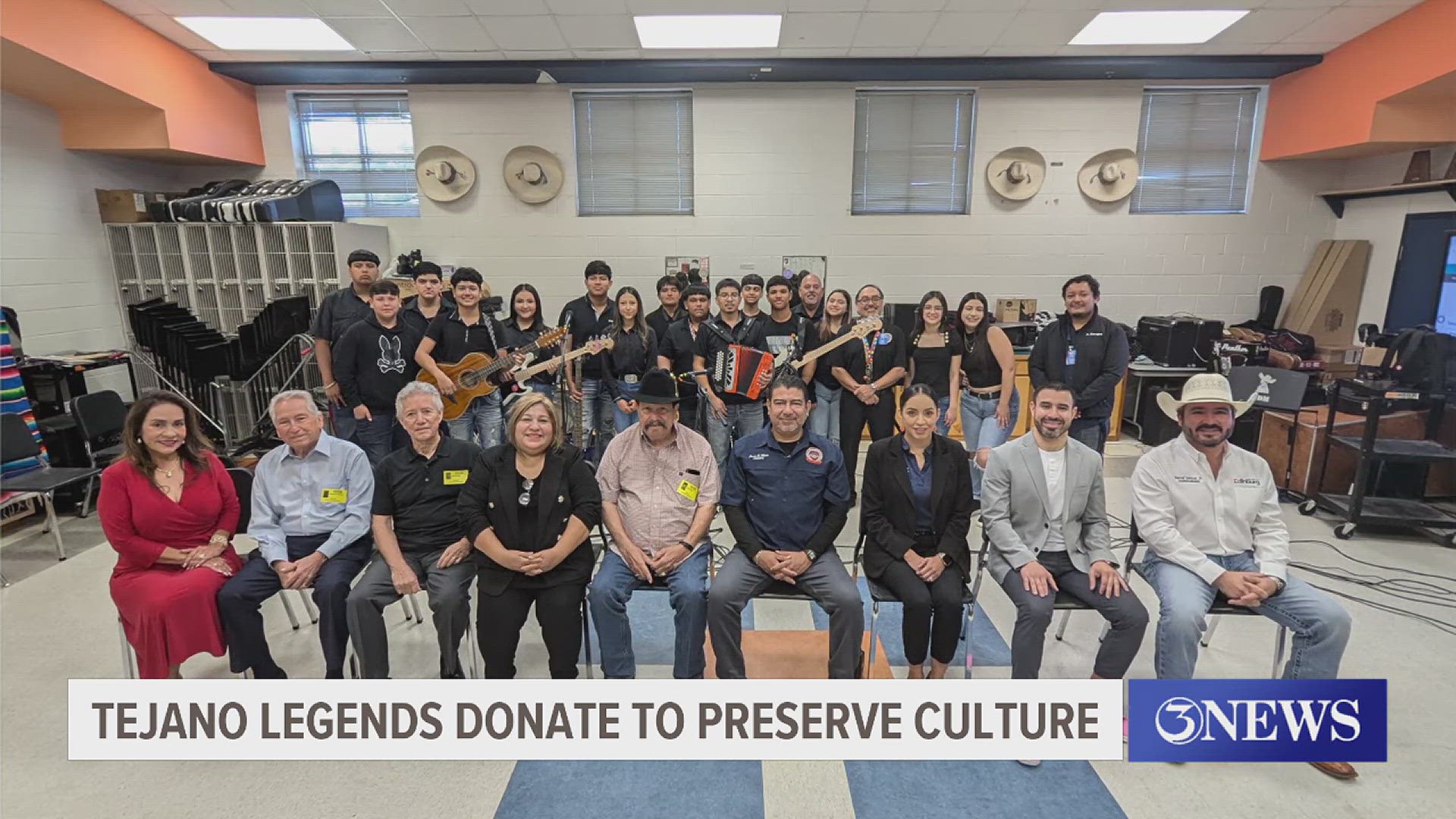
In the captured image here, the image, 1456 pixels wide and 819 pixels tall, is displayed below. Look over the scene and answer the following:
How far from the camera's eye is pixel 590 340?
436cm

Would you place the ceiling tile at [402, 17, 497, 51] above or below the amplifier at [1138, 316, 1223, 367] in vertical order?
above

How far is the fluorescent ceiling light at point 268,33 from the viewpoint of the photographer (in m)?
5.01

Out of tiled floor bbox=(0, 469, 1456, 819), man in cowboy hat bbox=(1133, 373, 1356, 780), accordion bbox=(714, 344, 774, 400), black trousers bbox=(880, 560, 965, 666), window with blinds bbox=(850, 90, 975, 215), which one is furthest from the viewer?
window with blinds bbox=(850, 90, 975, 215)

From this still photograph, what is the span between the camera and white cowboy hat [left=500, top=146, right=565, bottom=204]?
6332 mm

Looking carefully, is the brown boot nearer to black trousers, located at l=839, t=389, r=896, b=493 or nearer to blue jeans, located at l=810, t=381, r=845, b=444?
black trousers, located at l=839, t=389, r=896, b=493

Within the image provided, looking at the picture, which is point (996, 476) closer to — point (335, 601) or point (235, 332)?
point (335, 601)

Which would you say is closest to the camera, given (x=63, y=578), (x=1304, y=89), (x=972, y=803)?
(x=972, y=803)

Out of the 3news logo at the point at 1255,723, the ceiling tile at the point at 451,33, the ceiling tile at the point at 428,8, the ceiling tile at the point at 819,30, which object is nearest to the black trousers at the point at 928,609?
the 3news logo at the point at 1255,723

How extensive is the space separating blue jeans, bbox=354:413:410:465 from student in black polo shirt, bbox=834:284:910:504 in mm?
2762

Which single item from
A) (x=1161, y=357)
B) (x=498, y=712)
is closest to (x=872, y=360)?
(x=498, y=712)

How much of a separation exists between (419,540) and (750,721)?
5.00ft

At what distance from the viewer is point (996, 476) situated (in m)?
2.63

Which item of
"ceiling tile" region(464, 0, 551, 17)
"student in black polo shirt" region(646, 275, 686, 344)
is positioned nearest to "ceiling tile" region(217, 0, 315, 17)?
"ceiling tile" region(464, 0, 551, 17)

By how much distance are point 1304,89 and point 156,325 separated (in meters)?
10.4
